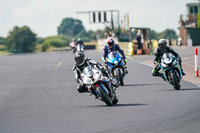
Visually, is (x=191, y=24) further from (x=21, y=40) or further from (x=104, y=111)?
(x=21, y=40)

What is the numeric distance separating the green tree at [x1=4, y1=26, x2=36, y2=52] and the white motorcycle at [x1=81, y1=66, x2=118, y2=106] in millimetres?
126616

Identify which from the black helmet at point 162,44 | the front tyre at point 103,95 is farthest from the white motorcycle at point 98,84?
the black helmet at point 162,44

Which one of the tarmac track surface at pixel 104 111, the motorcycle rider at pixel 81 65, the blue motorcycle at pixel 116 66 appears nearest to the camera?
the tarmac track surface at pixel 104 111

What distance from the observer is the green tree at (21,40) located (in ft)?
470

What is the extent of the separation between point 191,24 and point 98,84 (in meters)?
63.2

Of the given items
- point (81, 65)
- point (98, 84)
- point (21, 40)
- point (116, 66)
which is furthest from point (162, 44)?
point (21, 40)

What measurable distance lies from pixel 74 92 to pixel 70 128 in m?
7.76

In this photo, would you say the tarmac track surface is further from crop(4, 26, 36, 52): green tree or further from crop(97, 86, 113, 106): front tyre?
crop(4, 26, 36, 52): green tree

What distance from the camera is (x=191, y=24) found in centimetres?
7488

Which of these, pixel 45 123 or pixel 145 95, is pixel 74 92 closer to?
pixel 145 95

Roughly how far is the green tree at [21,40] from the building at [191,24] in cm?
6508

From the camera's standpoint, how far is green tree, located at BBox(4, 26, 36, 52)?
143125 mm

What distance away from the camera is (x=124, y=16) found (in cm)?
6381

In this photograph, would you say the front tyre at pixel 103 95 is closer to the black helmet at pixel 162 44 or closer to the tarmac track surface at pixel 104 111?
the tarmac track surface at pixel 104 111
